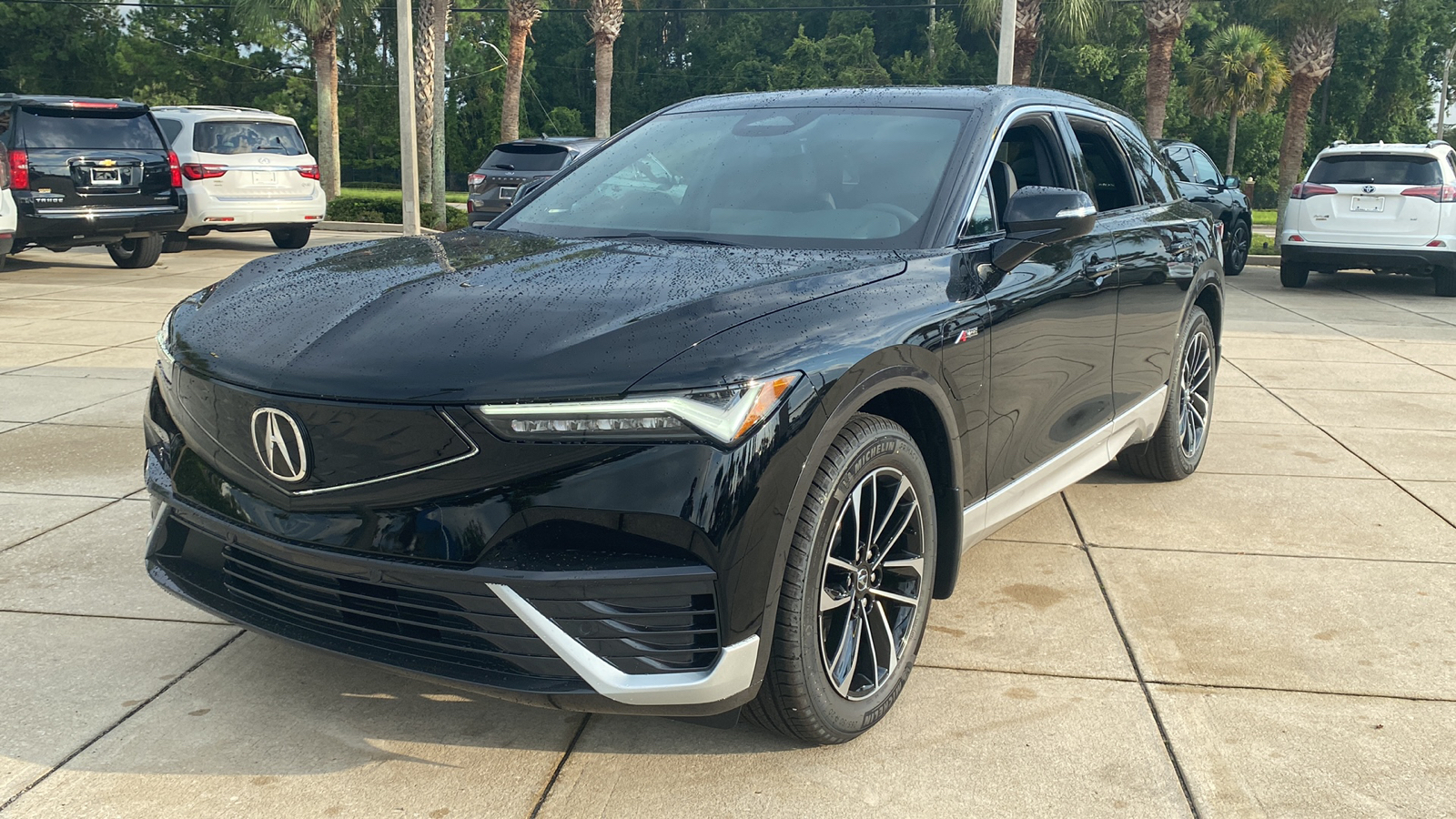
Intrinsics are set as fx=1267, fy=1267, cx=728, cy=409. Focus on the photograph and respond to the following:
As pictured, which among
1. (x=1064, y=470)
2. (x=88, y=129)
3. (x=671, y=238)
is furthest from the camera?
(x=88, y=129)

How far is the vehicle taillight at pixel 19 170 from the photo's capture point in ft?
41.7

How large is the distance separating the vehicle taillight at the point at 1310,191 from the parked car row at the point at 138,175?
1204 cm

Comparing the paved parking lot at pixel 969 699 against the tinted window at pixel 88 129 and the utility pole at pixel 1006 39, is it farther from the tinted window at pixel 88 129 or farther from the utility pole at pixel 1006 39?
the utility pole at pixel 1006 39

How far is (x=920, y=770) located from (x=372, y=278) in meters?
1.86

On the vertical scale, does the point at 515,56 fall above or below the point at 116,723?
above

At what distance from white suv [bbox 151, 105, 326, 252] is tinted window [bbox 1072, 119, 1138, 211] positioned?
12.4 m

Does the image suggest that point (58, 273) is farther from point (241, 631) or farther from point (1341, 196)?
point (1341, 196)

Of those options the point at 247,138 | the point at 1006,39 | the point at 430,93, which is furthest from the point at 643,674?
the point at 430,93

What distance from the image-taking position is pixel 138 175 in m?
13.6

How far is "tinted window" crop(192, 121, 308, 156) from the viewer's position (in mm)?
15578

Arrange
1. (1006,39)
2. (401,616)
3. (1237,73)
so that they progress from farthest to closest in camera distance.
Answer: (1237,73) < (1006,39) < (401,616)

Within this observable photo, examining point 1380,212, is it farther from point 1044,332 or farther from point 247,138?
point 247,138

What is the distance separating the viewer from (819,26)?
7019 cm

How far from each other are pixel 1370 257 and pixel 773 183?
12.6 meters
